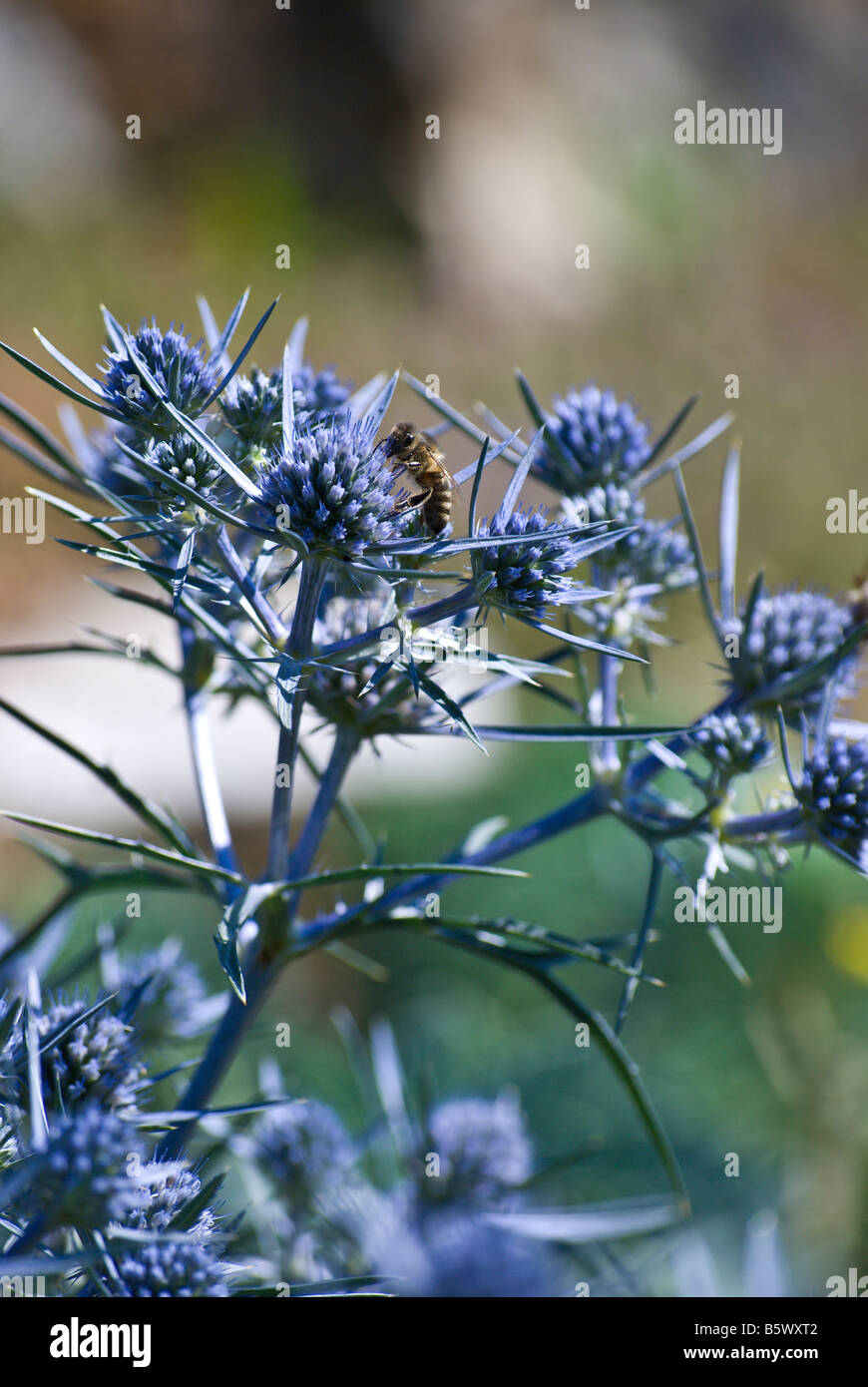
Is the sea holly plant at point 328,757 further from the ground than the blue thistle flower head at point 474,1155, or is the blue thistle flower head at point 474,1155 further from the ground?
the sea holly plant at point 328,757

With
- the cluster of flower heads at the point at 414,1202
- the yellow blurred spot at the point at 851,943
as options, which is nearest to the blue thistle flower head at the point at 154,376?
the cluster of flower heads at the point at 414,1202

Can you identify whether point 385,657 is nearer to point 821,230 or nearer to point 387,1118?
point 387,1118

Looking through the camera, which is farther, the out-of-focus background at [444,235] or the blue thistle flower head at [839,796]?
the out-of-focus background at [444,235]

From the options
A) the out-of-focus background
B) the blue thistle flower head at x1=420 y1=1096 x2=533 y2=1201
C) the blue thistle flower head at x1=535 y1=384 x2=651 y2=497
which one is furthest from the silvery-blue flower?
the out-of-focus background

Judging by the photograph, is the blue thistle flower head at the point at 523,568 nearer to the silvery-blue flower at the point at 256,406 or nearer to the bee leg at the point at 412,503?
the bee leg at the point at 412,503

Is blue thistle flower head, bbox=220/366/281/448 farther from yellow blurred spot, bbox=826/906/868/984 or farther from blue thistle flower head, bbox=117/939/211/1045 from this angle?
yellow blurred spot, bbox=826/906/868/984

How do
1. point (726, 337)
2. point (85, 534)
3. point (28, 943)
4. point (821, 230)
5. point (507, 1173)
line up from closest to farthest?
Answer: point (28, 943), point (507, 1173), point (85, 534), point (726, 337), point (821, 230)

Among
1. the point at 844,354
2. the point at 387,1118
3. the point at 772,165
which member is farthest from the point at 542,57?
the point at 387,1118
